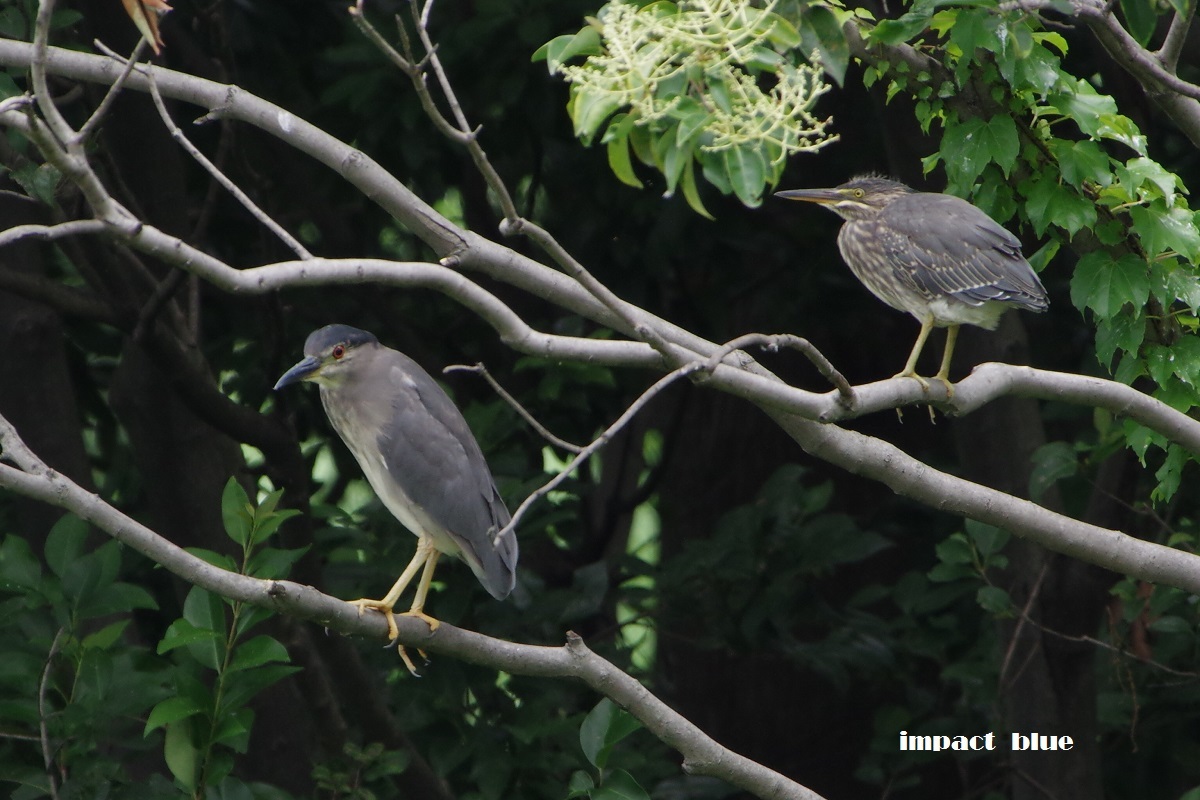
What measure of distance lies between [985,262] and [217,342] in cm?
281

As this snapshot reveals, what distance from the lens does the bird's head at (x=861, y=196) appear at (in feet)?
12.6

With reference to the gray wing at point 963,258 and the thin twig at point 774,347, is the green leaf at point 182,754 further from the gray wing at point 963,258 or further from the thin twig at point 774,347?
the gray wing at point 963,258

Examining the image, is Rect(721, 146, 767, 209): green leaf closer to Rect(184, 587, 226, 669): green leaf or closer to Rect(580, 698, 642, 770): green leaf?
Rect(580, 698, 642, 770): green leaf

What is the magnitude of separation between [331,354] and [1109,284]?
182cm

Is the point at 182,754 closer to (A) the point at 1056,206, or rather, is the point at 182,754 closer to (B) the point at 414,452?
(B) the point at 414,452

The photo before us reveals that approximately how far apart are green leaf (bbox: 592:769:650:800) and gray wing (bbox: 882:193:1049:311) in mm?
1410

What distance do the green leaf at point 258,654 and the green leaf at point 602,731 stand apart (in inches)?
26.8

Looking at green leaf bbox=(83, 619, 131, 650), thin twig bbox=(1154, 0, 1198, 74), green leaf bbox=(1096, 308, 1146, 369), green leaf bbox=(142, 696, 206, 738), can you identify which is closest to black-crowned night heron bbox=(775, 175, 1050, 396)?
green leaf bbox=(1096, 308, 1146, 369)

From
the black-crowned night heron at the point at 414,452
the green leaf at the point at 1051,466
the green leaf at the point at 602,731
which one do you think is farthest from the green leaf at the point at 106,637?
the green leaf at the point at 1051,466

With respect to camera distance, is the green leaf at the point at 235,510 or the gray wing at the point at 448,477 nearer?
the green leaf at the point at 235,510

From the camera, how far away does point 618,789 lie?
3043 millimetres

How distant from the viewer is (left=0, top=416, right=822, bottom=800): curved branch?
2.19 m

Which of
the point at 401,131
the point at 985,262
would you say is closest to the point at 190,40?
the point at 401,131

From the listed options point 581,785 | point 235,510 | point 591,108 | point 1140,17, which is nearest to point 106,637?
point 235,510
